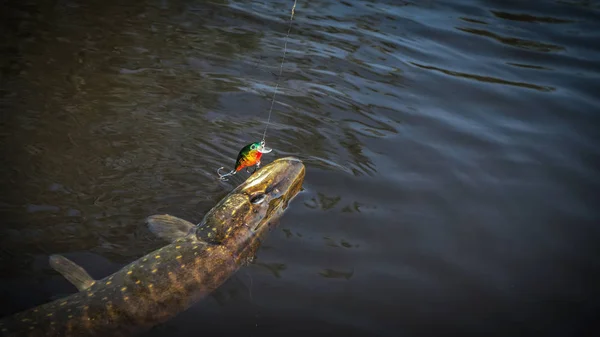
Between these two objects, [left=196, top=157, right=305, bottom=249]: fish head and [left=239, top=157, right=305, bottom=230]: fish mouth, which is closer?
[left=196, top=157, right=305, bottom=249]: fish head

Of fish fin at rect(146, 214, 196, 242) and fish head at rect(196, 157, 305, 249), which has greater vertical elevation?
fish head at rect(196, 157, 305, 249)

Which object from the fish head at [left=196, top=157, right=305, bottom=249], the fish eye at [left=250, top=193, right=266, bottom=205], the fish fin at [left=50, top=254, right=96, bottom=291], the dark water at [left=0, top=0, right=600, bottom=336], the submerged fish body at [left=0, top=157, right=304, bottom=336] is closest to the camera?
the submerged fish body at [left=0, top=157, right=304, bottom=336]

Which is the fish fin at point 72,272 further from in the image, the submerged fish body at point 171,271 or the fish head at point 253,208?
the fish head at point 253,208

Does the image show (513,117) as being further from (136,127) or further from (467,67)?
(136,127)

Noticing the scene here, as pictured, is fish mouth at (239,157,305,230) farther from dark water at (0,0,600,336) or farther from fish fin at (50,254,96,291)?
fish fin at (50,254,96,291)

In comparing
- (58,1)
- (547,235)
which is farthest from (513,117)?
(58,1)

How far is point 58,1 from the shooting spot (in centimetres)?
766

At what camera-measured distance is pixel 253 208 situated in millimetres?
3697

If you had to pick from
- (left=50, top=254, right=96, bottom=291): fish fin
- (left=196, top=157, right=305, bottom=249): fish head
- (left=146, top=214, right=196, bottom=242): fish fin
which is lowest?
(left=50, top=254, right=96, bottom=291): fish fin

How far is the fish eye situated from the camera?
12.2 feet

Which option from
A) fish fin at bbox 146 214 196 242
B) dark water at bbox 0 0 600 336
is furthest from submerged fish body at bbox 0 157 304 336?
dark water at bbox 0 0 600 336

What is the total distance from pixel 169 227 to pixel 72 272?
0.78 metres

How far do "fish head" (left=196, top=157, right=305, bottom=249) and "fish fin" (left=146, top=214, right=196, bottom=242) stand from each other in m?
0.12

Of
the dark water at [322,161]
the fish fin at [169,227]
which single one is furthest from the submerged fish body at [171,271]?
the dark water at [322,161]
